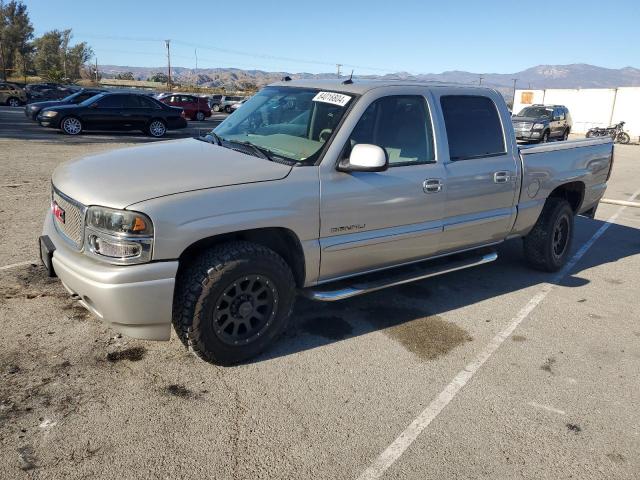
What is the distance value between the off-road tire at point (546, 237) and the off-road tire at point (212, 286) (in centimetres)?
333

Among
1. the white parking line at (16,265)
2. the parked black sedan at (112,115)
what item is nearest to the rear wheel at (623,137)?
the parked black sedan at (112,115)

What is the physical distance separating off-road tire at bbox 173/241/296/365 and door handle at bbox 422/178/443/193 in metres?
1.36

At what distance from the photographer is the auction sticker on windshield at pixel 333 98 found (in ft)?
12.9

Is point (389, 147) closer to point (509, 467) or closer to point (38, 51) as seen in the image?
point (509, 467)

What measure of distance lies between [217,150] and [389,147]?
132 cm

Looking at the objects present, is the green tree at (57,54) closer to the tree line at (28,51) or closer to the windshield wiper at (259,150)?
the tree line at (28,51)

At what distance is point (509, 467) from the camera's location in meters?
2.70

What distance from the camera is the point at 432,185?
4.18m

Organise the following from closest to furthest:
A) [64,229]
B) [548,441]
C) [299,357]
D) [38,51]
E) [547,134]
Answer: [548,441]
[64,229]
[299,357]
[547,134]
[38,51]

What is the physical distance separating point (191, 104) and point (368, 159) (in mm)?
28385

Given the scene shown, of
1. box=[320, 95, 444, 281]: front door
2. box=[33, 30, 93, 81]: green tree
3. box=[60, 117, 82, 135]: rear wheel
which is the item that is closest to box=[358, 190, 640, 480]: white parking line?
box=[320, 95, 444, 281]: front door

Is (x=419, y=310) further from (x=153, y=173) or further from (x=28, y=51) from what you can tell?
(x=28, y=51)

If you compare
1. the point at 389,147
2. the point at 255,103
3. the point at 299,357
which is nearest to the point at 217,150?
the point at 255,103

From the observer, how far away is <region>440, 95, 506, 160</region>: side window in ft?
14.6
